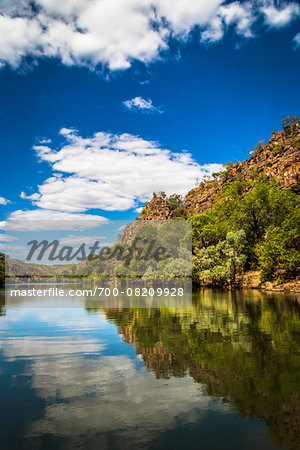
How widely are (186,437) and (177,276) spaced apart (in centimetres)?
5761

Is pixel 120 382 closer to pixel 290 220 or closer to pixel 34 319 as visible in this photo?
pixel 34 319

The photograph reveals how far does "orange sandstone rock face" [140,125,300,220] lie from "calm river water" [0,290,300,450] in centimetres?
7664

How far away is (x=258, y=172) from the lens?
110 meters

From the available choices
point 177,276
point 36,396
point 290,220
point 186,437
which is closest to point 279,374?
point 186,437

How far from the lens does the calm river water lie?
431cm

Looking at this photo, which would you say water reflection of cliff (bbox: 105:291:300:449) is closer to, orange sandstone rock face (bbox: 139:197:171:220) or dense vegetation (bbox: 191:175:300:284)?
dense vegetation (bbox: 191:175:300:284)

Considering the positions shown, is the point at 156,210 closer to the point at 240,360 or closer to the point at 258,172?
the point at 258,172

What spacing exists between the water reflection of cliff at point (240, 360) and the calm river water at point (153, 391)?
0.09 ft

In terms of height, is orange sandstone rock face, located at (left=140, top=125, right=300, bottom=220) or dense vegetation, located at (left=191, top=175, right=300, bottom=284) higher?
orange sandstone rock face, located at (left=140, top=125, right=300, bottom=220)

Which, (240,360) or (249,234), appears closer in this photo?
(240,360)

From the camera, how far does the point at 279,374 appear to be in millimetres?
6777

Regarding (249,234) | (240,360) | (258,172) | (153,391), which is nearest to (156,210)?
(258,172)

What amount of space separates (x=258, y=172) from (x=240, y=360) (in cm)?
11229

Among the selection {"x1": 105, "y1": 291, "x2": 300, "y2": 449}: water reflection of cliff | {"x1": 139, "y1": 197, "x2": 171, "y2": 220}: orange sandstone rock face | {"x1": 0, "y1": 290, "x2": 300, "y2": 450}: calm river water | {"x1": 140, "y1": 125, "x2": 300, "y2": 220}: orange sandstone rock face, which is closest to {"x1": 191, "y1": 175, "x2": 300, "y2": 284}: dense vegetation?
{"x1": 140, "y1": 125, "x2": 300, "y2": 220}: orange sandstone rock face
